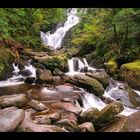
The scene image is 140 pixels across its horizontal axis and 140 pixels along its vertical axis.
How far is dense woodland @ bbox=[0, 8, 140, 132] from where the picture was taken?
23.9 feet

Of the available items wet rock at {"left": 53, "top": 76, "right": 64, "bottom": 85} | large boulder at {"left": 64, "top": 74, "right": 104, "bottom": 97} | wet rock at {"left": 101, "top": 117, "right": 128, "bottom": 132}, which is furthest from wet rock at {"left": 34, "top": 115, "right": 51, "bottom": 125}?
wet rock at {"left": 53, "top": 76, "right": 64, "bottom": 85}

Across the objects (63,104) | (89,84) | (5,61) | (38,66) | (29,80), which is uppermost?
(5,61)

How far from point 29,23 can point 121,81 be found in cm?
928

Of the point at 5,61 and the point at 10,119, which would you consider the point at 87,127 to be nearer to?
the point at 10,119

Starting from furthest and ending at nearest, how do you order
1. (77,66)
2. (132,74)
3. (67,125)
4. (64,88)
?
(77,66) < (132,74) < (64,88) < (67,125)

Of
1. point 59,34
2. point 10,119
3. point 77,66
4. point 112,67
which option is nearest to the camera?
point 10,119

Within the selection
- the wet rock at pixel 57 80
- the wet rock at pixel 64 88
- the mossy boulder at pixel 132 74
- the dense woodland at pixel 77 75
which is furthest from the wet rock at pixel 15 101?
the mossy boulder at pixel 132 74

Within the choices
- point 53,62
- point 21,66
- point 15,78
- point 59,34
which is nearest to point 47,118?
point 15,78

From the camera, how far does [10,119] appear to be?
6.05 meters

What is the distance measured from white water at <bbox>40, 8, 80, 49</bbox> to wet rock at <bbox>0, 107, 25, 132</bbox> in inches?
596

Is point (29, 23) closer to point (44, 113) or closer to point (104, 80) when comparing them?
point (104, 80)

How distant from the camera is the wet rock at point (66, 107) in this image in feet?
27.4

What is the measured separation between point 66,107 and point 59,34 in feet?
50.4
